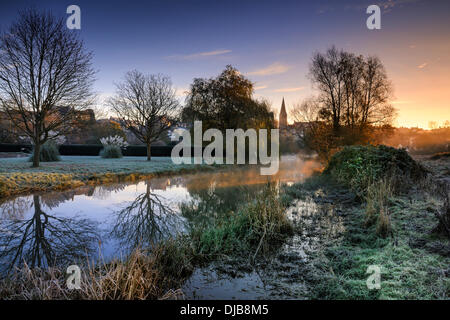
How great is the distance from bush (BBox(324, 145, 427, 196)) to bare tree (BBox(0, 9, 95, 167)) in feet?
43.0

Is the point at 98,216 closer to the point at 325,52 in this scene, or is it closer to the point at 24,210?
the point at 24,210

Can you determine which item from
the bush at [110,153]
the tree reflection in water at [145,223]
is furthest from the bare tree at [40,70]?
the bush at [110,153]

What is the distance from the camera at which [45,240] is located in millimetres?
4215

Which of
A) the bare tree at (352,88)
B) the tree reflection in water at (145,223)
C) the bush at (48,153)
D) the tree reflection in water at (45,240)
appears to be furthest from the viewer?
the bush at (48,153)

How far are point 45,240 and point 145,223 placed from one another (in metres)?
1.75

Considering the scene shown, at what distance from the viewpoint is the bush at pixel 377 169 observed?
706cm

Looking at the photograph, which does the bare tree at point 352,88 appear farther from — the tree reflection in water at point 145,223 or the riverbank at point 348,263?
the tree reflection in water at point 145,223

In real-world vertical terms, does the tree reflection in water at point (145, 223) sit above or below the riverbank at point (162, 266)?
below

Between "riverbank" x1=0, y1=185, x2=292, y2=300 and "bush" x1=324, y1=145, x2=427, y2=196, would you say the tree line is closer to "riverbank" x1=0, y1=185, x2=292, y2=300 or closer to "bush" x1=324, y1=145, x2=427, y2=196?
"bush" x1=324, y1=145, x2=427, y2=196

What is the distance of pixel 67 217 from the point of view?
18.2 feet

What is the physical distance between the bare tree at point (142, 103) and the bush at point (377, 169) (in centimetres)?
1519

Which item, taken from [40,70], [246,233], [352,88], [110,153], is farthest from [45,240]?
[110,153]

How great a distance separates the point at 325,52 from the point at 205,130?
35.0 ft
